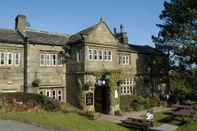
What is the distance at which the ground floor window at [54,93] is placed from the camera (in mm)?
28911

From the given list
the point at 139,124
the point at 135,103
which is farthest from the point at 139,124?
the point at 135,103

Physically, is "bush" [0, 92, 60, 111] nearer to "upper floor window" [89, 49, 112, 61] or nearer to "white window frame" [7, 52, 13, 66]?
"white window frame" [7, 52, 13, 66]

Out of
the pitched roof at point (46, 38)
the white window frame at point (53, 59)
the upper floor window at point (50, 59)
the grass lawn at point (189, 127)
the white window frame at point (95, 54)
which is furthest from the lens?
the white window frame at point (95, 54)

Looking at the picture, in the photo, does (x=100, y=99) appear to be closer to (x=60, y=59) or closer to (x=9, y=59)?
(x=60, y=59)

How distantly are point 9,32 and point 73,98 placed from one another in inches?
392

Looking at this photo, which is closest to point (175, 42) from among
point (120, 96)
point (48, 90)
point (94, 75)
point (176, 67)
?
point (176, 67)

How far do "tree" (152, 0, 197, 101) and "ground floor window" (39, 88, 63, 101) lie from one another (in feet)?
51.6

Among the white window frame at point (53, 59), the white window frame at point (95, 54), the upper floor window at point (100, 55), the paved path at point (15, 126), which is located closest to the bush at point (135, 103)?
the upper floor window at point (100, 55)

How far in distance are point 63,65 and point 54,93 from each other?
10.9 feet

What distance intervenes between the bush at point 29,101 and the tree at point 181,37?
1811 cm

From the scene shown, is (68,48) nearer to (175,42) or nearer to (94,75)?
(94,75)

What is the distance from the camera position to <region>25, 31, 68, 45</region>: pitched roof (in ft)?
93.9

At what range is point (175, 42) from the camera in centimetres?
3538

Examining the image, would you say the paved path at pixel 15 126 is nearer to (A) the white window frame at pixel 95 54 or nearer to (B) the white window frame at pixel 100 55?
(A) the white window frame at pixel 95 54
